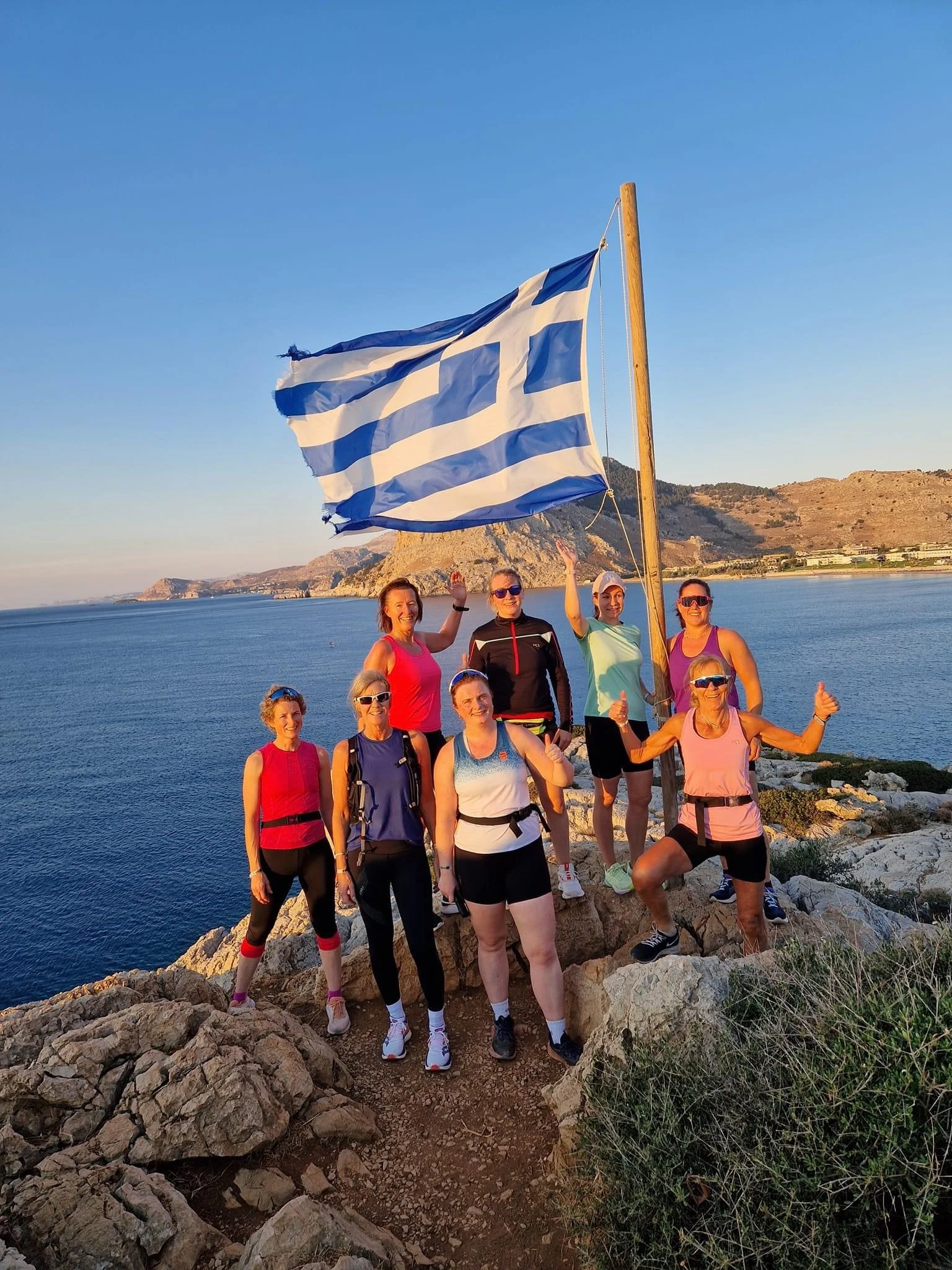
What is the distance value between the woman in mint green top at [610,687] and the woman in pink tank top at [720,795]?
2.54ft

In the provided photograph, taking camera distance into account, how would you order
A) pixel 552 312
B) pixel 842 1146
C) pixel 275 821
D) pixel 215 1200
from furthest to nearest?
pixel 552 312
pixel 275 821
pixel 215 1200
pixel 842 1146

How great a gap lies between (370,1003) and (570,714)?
8.79ft

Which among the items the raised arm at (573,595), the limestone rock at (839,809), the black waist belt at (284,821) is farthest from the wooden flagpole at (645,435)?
the limestone rock at (839,809)

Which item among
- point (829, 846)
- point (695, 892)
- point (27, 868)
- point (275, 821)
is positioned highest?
point (275, 821)

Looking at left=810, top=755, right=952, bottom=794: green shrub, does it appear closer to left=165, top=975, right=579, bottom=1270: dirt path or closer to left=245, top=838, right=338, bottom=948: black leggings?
left=165, top=975, right=579, bottom=1270: dirt path

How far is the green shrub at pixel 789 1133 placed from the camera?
8.56ft

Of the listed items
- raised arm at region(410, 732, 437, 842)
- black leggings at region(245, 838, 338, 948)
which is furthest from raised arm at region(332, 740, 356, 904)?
raised arm at region(410, 732, 437, 842)

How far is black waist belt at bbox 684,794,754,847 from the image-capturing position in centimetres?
453

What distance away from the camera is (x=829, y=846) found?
47.3ft

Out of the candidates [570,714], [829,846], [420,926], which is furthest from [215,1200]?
[829,846]

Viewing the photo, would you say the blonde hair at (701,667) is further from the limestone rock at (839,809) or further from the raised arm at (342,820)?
the limestone rock at (839,809)

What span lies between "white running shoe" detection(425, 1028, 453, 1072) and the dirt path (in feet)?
0.16

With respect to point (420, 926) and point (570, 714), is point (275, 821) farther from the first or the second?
point (570, 714)

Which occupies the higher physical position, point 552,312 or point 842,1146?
point 552,312
